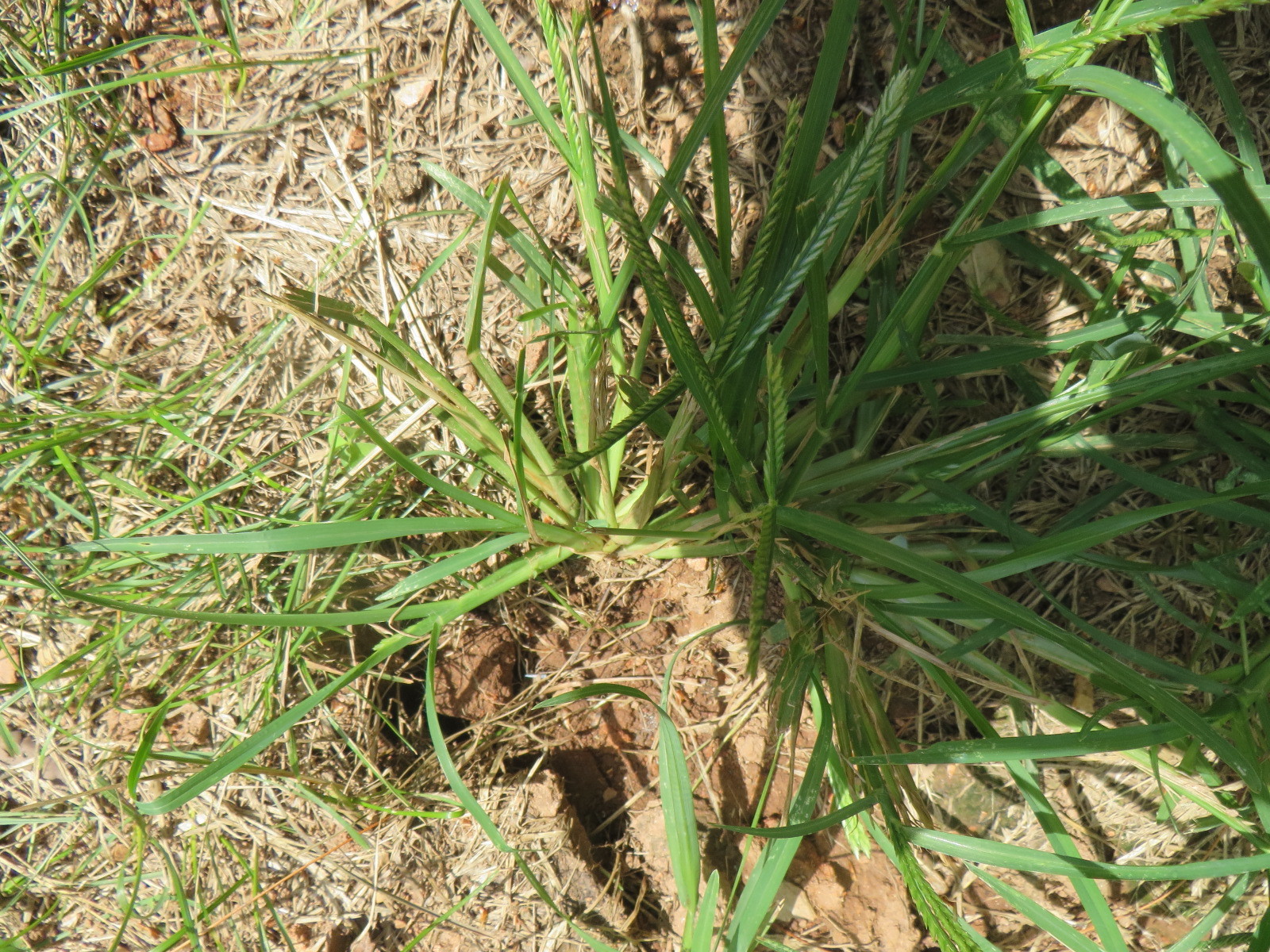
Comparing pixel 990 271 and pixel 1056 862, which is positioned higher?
pixel 990 271

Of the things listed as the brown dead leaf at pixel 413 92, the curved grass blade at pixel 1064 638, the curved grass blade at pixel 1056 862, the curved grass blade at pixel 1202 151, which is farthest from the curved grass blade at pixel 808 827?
the brown dead leaf at pixel 413 92

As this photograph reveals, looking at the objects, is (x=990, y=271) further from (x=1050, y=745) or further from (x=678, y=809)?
(x=678, y=809)

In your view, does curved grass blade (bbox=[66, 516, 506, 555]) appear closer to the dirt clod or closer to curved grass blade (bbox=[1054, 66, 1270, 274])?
the dirt clod

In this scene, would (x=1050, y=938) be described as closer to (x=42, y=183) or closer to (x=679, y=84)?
(x=679, y=84)

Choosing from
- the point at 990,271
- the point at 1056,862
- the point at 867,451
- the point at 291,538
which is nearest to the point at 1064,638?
the point at 1056,862

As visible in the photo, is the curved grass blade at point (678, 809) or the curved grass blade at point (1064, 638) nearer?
the curved grass blade at point (1064, 638)

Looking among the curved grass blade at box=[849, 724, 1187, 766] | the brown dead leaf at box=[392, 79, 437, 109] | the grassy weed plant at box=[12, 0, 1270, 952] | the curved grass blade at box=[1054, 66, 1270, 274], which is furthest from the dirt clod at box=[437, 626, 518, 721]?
the curved grass blade at box=[1054, 66, 1270, 274]

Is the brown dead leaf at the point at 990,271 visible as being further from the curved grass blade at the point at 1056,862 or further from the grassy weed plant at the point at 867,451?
the curved grass blade at the point at 1056,862

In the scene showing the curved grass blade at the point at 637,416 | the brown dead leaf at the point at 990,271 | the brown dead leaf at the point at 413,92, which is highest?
the brown dead leaf at the point at 413,92
